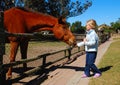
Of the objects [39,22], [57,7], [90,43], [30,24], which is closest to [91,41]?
[90,43]

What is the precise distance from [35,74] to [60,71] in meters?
0.77

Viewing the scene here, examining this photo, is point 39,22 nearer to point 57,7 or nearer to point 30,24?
point 30,24

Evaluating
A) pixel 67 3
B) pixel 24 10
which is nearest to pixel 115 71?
pixel 24 10

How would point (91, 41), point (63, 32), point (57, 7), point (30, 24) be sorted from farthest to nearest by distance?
point (57, 7)
point (30, 24)
point (63, 32)
point (91, 41)

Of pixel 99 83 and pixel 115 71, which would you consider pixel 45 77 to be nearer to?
pixel 99 83

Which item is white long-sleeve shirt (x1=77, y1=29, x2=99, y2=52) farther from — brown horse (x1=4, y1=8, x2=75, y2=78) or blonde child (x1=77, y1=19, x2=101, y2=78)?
brown horse (x1=4, y1=8, x2=75, y2=78)

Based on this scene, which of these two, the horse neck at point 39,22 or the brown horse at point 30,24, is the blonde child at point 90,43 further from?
the horse neck at point 39,22

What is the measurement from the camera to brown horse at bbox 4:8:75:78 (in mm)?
7773

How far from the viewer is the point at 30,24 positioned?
26.3 ft

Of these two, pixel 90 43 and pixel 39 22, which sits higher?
pixel 39 22

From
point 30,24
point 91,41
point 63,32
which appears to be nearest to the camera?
point 91,41

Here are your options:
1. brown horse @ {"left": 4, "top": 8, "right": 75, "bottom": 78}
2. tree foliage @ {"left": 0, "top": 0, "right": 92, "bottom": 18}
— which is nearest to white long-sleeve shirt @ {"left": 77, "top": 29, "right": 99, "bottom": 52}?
brown horse @ {"left": 4, "top": 8, "right": 75, "bottom": 78}

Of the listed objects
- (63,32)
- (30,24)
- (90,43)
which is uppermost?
(30,24)

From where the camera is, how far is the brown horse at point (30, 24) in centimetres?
777
